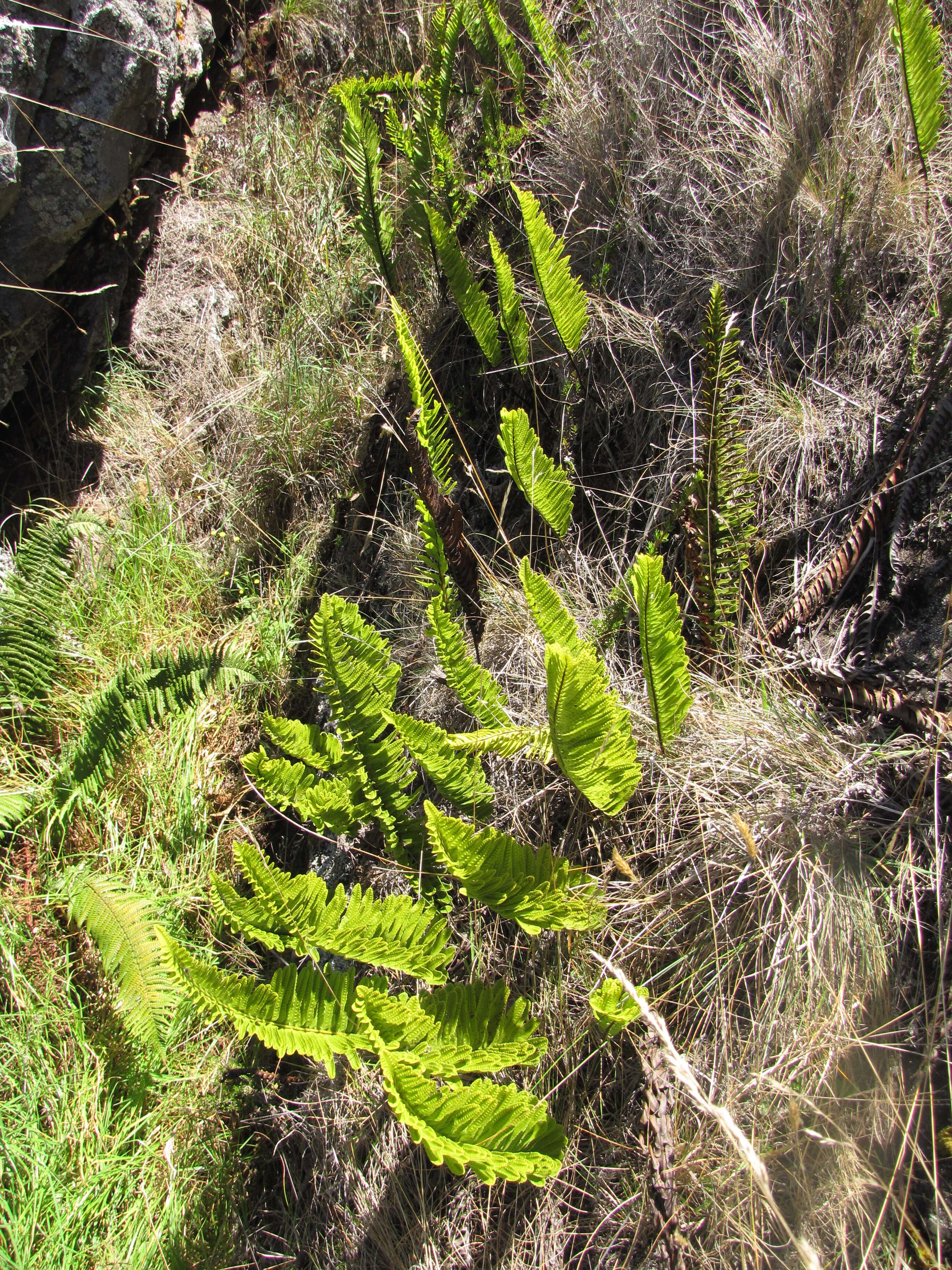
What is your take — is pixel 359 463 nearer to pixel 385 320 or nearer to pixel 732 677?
pixel 385 320

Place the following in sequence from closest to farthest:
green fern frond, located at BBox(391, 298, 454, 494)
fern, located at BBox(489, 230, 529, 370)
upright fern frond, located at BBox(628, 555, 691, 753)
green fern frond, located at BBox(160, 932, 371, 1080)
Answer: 1. upright fern frond, located at BBox(628, 555, 691, 753)
2. green fern frond, located at BBox(160, 932, 371, 1080)
3. green fern frond, located at BBox(391, 298, 454, 494)
4. fern, located at BBox(489, 230, 529, 370)

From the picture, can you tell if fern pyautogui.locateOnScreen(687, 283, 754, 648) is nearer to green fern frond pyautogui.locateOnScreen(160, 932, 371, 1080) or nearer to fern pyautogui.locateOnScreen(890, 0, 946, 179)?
fern pyautogui.locateOnScreen(890, 0, 946, 179)

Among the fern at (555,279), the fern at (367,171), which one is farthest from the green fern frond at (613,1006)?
the fern at (367,171)

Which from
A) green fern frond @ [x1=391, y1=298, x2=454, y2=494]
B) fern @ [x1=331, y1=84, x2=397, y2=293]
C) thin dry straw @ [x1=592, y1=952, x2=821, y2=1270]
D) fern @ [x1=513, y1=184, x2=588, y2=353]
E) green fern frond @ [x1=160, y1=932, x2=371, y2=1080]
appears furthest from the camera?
fern @ [x1=331, y1=84, x2=397, y2=293]

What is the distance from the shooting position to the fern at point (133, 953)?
6.62 ft

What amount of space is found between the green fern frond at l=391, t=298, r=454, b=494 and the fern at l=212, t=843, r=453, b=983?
105 cm

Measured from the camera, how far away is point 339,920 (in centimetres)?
176

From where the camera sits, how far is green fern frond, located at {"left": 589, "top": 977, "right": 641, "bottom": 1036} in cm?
156

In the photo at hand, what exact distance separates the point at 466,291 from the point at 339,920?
5.62 ft

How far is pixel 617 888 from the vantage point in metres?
1.82

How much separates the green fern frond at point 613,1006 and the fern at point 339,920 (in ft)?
1.10

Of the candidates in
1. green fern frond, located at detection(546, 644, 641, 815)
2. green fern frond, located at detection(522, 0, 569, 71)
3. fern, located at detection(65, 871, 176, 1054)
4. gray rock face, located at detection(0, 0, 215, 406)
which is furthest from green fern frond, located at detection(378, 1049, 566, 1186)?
green fern frond, located at detection(522, 0, 569, 71)

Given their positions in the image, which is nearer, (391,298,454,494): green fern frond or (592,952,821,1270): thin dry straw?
(592,952,821,1270): thin dry straw

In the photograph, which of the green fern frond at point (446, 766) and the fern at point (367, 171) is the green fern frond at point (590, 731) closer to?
the green fern frond at point (446, 766)
